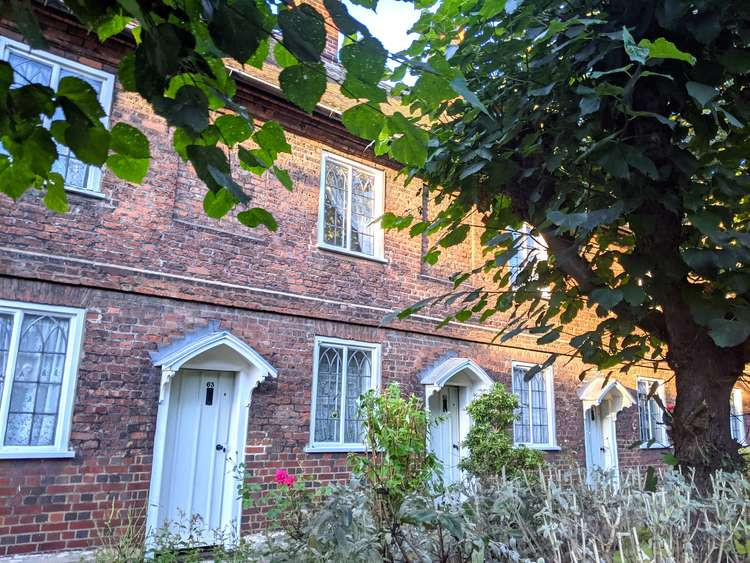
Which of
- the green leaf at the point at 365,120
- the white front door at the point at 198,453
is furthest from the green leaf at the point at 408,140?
the white front door at the point at 198,453

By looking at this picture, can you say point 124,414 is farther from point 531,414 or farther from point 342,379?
point 531,414

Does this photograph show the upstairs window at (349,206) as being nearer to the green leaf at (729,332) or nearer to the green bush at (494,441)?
the green bush at (494,441)

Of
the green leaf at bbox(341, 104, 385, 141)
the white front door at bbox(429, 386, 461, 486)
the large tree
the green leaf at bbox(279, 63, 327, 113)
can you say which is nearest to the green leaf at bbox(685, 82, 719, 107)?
the large tree

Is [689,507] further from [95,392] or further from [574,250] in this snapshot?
[95,392]

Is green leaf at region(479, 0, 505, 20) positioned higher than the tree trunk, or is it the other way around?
green leaf at region(479, 0, 505, 20)

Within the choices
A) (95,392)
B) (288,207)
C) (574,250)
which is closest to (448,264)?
(288,207)

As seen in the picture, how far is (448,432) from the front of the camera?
427 inches

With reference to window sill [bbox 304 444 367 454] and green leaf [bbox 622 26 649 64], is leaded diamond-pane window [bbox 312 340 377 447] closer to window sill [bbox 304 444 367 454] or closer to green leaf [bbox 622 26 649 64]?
window sill [bbox 304 444 367 454]

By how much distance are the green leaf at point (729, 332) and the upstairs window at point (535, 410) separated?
8.79 meters

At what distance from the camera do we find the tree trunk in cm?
347

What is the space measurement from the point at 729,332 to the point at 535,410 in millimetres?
9541

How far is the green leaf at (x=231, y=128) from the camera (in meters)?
1.99

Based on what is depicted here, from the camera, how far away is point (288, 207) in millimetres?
8938

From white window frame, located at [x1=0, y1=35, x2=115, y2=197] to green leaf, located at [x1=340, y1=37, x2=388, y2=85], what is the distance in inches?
245
